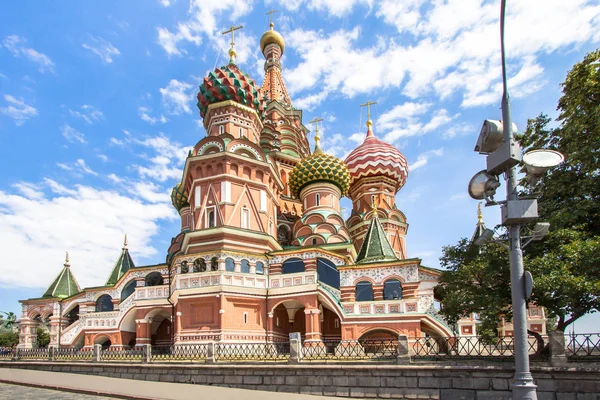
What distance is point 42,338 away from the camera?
100 ft

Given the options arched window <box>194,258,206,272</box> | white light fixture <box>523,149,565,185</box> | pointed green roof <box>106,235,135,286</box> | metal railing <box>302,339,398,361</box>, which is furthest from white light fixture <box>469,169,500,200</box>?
pointed green roof <box>106,235,135,286</box>

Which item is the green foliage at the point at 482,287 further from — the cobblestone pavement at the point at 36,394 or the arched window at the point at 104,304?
the arched window at the point at 104,304

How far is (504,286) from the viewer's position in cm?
1307

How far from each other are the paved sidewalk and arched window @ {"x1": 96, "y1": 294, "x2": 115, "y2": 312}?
12955 millimetres

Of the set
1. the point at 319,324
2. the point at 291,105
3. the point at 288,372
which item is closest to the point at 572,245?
the point at 288,372

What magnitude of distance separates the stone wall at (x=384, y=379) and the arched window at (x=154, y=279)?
11012 millimetres

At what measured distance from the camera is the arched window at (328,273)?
76.3 feet

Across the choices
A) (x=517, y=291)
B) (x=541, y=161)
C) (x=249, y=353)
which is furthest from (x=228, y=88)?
(x=517, y=291)

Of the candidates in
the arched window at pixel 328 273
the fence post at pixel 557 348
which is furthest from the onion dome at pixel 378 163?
the fence post at pixel 557 348

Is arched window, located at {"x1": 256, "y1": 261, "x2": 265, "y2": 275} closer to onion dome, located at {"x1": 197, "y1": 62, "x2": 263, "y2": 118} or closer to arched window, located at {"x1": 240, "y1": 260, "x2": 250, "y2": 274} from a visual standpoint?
arched window, located at {"x1": 240, "y1": 260, "x2": 250, "y2": 274}

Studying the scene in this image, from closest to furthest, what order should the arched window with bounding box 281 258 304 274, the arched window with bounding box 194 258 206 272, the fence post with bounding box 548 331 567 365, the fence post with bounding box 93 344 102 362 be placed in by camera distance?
the fence post with bounding box 548 331 567 365 < the fence post with bounding box 93 344 102 362 < the arched window with bounding box 194 258 206 272 < the arched window with bounding box 281 258 304 274

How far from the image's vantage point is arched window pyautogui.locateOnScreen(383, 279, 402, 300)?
20.7 m

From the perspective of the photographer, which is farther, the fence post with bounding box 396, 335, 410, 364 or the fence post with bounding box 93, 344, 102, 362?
the fence post with bounding box 93, 344, 102, 362

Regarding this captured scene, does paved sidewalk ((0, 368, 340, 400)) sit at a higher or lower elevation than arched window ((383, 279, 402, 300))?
lower
